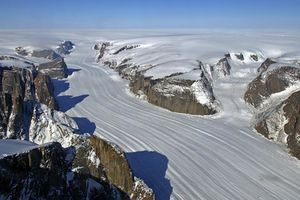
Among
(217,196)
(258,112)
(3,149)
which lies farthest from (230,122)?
(3,149)

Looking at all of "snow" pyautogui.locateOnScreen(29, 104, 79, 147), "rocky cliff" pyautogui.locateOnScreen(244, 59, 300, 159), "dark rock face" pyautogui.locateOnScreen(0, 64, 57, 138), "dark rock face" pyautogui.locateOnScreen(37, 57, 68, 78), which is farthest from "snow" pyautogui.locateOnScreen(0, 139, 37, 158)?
"dark rock face" pyautogui.locateOnScreen(37, 57, 68, 78)

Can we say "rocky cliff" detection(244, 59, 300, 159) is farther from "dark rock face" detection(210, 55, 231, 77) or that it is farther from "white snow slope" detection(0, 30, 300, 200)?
"dark rock face" detection(210, 55, 231, 77)

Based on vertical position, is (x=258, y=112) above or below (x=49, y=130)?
below

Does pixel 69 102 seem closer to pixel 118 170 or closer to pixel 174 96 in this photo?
pixel 174 96

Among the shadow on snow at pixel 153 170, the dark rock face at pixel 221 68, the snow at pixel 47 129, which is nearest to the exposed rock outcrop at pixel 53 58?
the dark rock face at pixel 221 68

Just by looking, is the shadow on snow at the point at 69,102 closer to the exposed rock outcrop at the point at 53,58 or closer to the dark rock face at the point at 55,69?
the dark rock face at the point at 55,69

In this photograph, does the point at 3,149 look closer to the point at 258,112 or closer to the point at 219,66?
the point at 258,112

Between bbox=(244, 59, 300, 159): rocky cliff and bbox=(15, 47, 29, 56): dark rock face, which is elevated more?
bbox=(244, 59, 300, 159): rocky cliff
